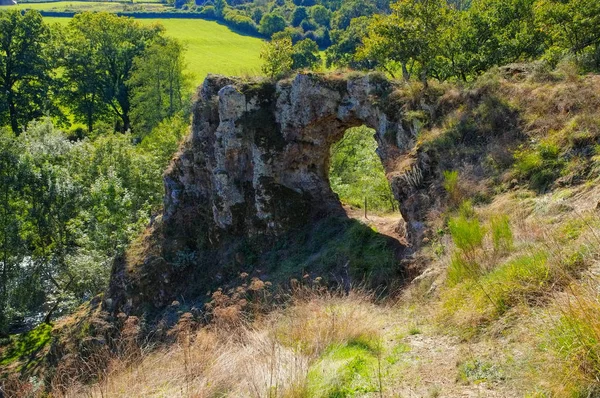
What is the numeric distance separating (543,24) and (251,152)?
447 inches

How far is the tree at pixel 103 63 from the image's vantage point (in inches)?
1693

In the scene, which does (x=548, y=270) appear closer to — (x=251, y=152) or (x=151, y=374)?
(x=151, y=374)

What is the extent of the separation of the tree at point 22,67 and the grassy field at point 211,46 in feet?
50.9

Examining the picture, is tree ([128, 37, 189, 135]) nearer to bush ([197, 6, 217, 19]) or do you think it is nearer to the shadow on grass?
the shadow on grass

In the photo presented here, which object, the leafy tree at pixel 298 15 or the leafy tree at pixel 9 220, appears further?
the leafy tree at pixel 298 15

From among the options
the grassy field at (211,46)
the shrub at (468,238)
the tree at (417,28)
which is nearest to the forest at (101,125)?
the tree at (417,28)

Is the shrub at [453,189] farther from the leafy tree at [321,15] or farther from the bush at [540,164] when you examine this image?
the leafy tree at [321,15]

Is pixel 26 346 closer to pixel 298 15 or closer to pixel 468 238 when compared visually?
pixel 468 238

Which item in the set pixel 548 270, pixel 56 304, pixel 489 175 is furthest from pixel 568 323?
pixel 56 304

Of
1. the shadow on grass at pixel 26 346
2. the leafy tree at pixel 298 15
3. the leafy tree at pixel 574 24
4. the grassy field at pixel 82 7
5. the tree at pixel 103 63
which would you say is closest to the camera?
the leafy tree at pixel 574 24

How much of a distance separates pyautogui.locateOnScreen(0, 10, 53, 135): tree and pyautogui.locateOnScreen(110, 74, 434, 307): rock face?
92.4 ft

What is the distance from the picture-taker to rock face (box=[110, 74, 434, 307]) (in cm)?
1485

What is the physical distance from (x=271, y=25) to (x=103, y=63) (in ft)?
137

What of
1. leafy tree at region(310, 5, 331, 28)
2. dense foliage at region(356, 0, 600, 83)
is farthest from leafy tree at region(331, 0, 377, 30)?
dense foliage at region(356, 0, 600, 83)
